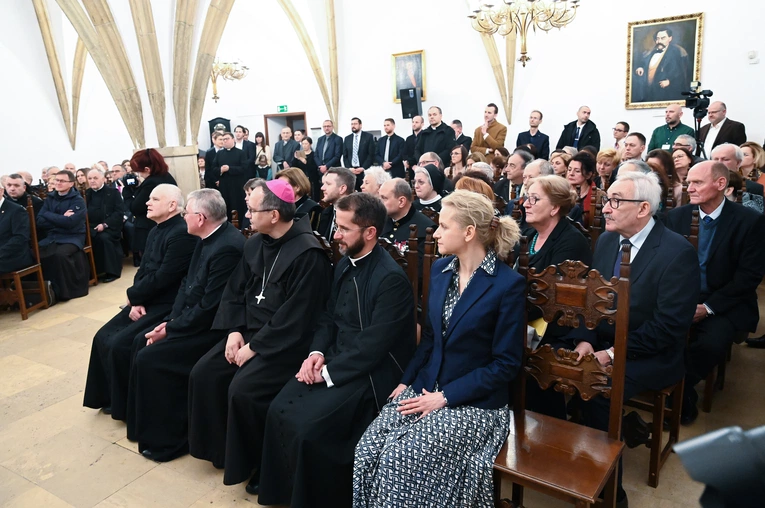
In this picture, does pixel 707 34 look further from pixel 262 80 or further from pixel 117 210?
pixel 262 80

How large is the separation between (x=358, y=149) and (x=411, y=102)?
1.57m

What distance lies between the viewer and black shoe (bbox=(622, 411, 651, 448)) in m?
2.44

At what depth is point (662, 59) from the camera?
8891mm

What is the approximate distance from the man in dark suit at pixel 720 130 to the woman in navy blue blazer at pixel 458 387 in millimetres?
6152

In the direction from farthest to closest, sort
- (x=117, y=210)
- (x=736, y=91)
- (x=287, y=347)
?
(x=736, y=91)
(x=117, y=210)
(x=287, y=347)

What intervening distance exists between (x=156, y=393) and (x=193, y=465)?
476mm

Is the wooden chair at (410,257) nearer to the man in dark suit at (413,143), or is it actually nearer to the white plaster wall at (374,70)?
the white plaster wall at (374,70)

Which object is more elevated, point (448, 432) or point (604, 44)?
point (604, 44)

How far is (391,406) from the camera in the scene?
232cm

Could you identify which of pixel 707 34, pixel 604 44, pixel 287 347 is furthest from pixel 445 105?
pixel 287 347

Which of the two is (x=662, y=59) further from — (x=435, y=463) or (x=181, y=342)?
(x=435, y=463)

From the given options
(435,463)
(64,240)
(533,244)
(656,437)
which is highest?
(533,244)

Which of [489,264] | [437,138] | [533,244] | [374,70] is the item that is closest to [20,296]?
[533,244]

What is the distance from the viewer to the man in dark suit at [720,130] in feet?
22.7
